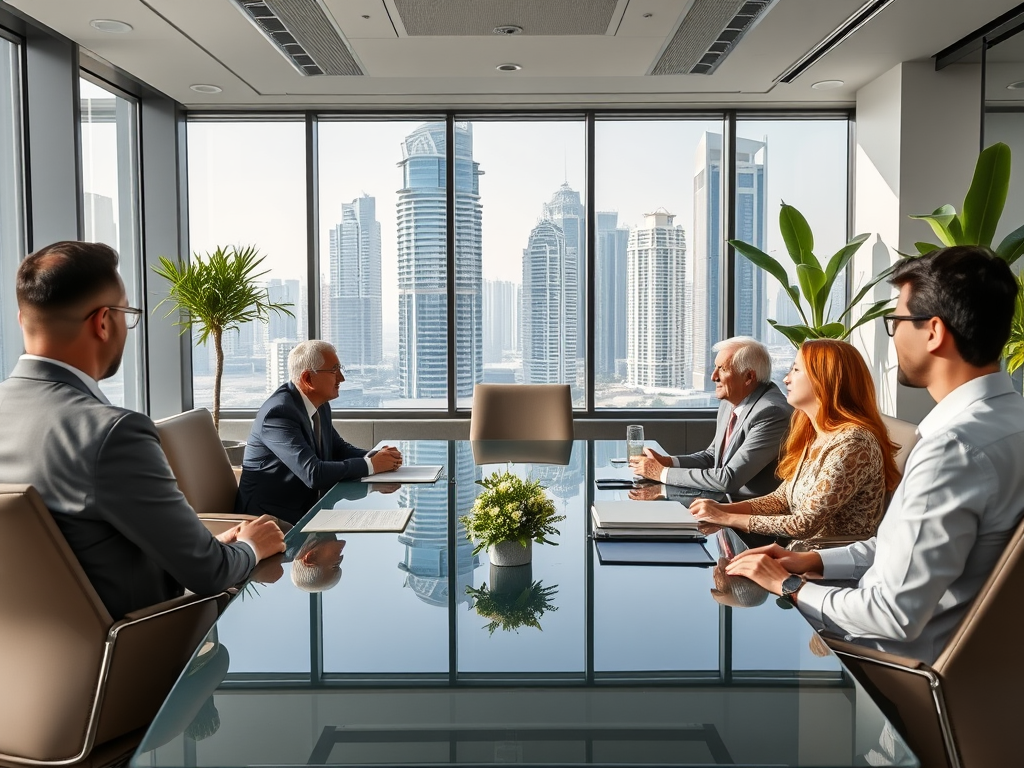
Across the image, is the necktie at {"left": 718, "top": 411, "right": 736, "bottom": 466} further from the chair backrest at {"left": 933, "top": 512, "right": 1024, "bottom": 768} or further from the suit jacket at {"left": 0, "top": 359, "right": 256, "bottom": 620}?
the suit jacket at {"left": 0, "top": 359, "right": 256, "bottom": 620}

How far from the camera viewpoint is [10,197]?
443 centimetres

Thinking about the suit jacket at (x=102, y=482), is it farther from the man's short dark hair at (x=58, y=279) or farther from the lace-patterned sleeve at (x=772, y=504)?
the lace-patterned sleeve at (x=772, y=504)

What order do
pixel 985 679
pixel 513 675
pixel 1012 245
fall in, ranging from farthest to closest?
pixel 1012 245, pixel 985 679, pixel 513 675

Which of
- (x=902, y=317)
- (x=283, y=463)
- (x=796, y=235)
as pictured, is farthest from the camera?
(x=796, y=235)

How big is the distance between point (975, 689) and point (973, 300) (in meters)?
0.69

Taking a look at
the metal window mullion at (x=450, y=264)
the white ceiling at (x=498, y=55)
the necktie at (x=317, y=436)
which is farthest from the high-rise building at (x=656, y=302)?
the necktie at (x=317, y=436)

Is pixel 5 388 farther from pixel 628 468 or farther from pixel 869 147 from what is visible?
pixel 869 147

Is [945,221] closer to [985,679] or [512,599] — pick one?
[985,679]

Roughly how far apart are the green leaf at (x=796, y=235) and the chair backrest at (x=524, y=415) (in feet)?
6.74

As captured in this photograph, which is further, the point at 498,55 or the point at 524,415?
the point at 498,55

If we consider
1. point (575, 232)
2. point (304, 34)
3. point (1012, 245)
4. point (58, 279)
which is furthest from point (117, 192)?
point (1012, 245)

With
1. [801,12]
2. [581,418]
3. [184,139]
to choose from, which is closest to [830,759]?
[801,12]

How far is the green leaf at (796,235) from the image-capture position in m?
5.62

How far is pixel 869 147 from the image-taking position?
584cm
